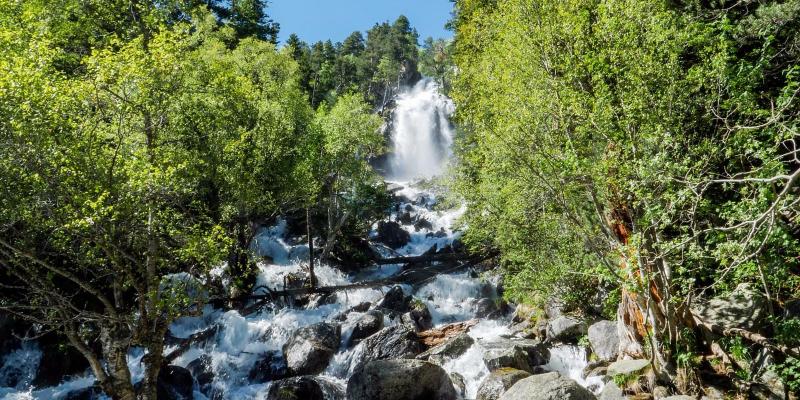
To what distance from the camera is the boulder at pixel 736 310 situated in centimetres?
983

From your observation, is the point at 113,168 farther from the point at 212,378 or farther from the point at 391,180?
the point at 391,180

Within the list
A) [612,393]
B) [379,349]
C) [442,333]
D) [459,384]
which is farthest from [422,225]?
[612,393]

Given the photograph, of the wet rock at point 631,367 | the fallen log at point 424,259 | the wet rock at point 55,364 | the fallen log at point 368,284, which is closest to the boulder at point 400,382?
the wet rock at point 631,367

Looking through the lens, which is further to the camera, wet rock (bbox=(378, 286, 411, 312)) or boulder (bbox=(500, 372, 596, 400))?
wet rock (bbox=(378, 286, 411, 312))

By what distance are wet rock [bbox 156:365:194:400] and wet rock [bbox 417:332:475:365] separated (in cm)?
743

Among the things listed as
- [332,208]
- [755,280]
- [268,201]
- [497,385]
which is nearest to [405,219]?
[332,208]

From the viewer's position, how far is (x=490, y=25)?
2097 centimetres

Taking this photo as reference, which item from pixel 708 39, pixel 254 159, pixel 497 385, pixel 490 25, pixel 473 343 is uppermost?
pixel 490 25

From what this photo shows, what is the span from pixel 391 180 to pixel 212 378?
4107cm

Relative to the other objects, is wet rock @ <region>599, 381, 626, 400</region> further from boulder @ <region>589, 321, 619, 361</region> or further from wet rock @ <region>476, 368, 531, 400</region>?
wet rock @ <region>476, 368, 531, 400</region>

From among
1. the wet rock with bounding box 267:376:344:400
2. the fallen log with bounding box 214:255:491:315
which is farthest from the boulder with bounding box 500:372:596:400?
the fallen log with bounding box 214:255:491:315

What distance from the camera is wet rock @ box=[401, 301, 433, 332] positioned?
19.8 m

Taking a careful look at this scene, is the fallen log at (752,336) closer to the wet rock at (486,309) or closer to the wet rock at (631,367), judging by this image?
the wet rock at (631,367)

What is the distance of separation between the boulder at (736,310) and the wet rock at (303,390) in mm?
9737
